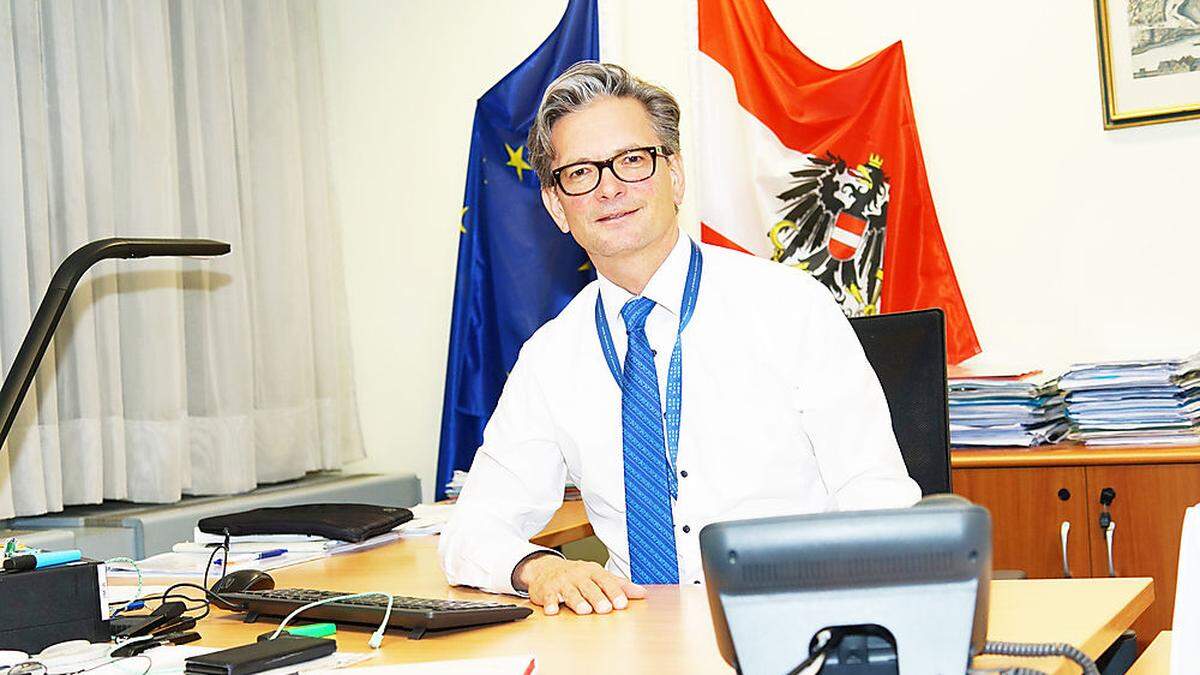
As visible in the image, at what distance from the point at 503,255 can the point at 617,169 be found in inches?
61.1

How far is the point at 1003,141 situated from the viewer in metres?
3.10

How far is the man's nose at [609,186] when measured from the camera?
197 cm

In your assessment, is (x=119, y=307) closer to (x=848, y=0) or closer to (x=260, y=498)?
(x=260, y=498)

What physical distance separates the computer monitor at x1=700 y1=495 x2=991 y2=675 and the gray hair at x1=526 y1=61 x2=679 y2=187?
4.26ft

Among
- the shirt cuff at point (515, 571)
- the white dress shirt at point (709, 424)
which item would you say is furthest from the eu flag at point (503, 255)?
the shirt cuff at point (515, 571)

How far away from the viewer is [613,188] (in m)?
1.97

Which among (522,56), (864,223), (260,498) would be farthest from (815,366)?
(522,56)

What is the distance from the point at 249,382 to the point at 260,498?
33 centimetres

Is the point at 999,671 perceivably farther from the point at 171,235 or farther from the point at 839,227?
the point at 171,235

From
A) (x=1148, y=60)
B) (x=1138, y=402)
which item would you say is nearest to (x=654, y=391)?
(x=1138, y=402)

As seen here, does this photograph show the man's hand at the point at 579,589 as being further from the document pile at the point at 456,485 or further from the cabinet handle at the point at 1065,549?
the document pile at the point at 456,485

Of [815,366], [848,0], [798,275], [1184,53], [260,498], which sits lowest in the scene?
[260,498]

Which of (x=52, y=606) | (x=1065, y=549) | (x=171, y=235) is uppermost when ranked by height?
(x=171, y=235)

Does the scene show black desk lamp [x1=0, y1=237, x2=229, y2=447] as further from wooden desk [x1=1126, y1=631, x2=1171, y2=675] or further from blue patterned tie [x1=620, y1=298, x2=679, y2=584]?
wooden desk [x1=1126, y1=631, x2=1171, y2=675]
